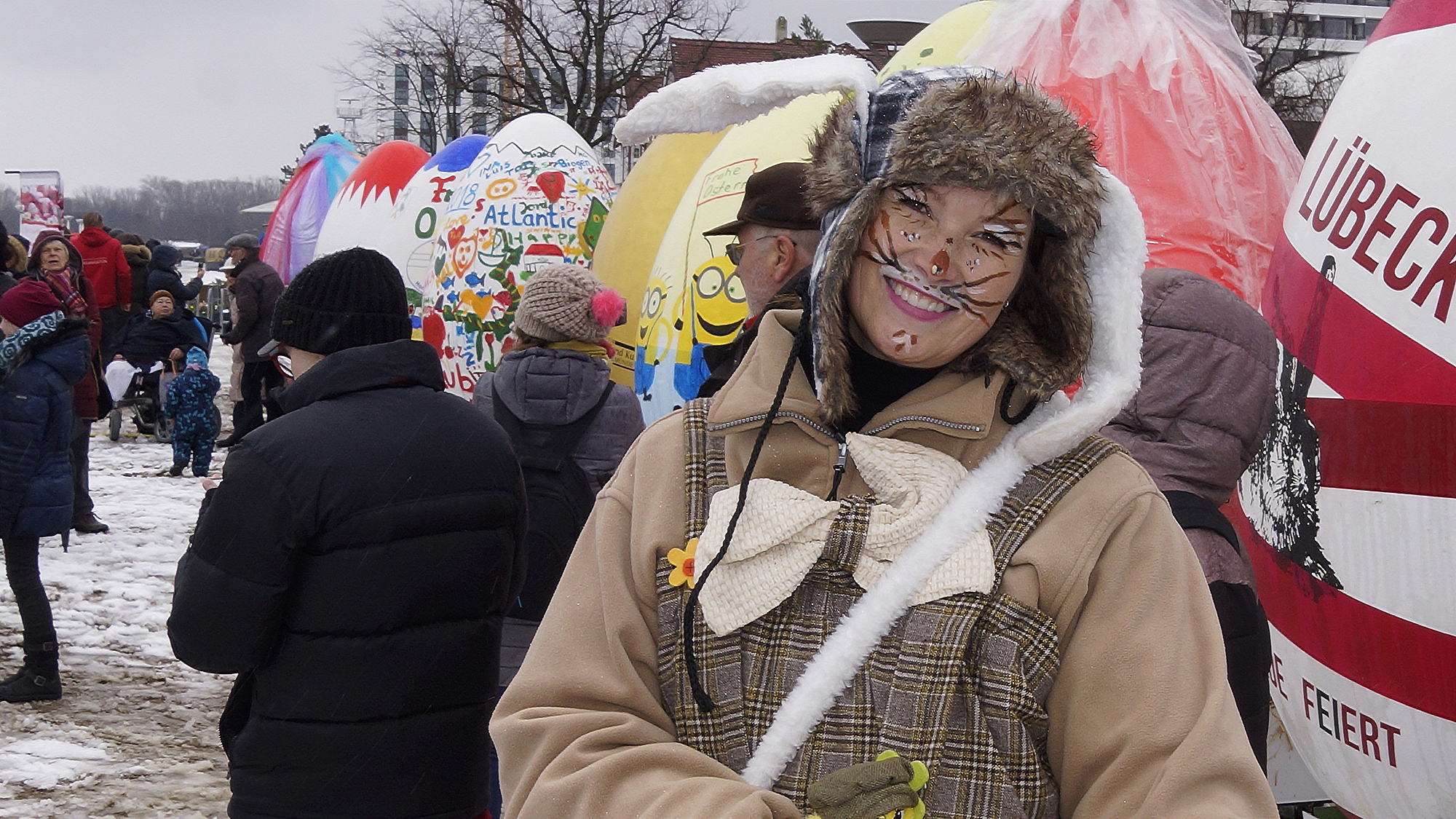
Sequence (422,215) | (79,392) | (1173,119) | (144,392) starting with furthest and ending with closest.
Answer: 1. (144,392)
2. (422,215)
3. (79,392)
4. (1173,119)

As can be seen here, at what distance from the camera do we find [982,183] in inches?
57.1

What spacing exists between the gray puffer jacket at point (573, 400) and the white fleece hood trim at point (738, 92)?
1.81 meters

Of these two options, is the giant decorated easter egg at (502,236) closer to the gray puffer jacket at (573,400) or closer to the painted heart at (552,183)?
the painted heart at (552,183)

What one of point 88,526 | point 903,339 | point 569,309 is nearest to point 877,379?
point 903,339

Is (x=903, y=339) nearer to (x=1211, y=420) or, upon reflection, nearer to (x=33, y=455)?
(x=1211, y=420)

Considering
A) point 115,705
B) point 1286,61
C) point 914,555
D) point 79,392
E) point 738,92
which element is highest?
point 1286,61

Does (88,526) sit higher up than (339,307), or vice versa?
(339,307)

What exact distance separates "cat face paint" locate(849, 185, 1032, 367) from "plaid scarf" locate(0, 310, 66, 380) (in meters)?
4.78

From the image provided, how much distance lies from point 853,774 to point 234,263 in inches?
397

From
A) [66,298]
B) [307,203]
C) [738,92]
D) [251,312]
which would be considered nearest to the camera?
[738,92]

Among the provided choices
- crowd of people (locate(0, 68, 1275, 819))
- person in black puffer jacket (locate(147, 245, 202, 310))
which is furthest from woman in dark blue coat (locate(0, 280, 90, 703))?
person in black puffer jacket (locate(147, 245, 202, 310))

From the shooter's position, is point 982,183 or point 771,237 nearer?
point 982,183

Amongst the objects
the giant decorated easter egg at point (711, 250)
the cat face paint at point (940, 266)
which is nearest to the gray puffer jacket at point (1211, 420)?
the cat face paint at point (940, 266)

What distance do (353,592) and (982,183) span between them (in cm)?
174
